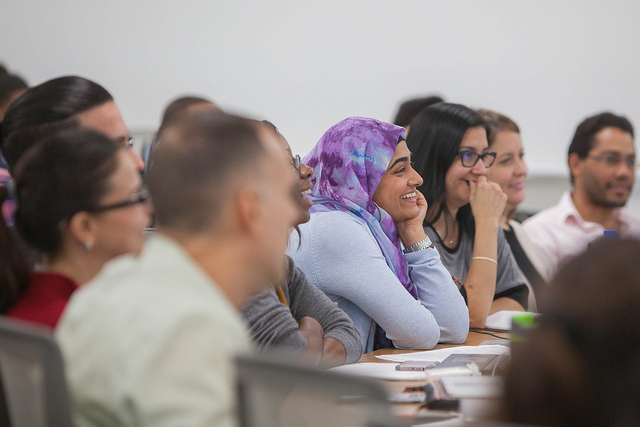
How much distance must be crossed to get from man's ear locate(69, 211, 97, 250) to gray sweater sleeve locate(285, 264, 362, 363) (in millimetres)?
753

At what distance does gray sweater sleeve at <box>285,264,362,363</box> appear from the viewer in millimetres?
2012

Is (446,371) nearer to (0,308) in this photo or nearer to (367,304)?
(367,304)

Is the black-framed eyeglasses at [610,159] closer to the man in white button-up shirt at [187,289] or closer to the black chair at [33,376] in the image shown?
the man in white button-up shirt at [187,289]

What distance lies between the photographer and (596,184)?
154 inches

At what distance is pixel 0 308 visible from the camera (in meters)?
1.28

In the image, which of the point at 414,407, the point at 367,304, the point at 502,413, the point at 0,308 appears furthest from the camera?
the point at 367,304

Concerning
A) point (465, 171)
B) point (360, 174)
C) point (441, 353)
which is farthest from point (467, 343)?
point (465, 171)

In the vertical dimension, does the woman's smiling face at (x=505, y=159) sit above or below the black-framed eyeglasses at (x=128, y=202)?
below

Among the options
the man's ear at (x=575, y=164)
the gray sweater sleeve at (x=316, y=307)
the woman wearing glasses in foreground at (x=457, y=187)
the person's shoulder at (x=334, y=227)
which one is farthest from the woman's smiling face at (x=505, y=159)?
the gray sweater sleeve at (x=316, y=307)

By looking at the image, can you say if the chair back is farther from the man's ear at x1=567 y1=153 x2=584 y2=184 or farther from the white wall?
the white wall

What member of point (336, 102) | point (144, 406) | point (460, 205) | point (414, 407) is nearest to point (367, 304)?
point (414, 407)

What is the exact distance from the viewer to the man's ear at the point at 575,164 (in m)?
4.01

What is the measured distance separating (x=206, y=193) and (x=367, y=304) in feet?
3.74

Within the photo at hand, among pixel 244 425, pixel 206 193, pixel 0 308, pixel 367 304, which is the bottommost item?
pixel 367 304
